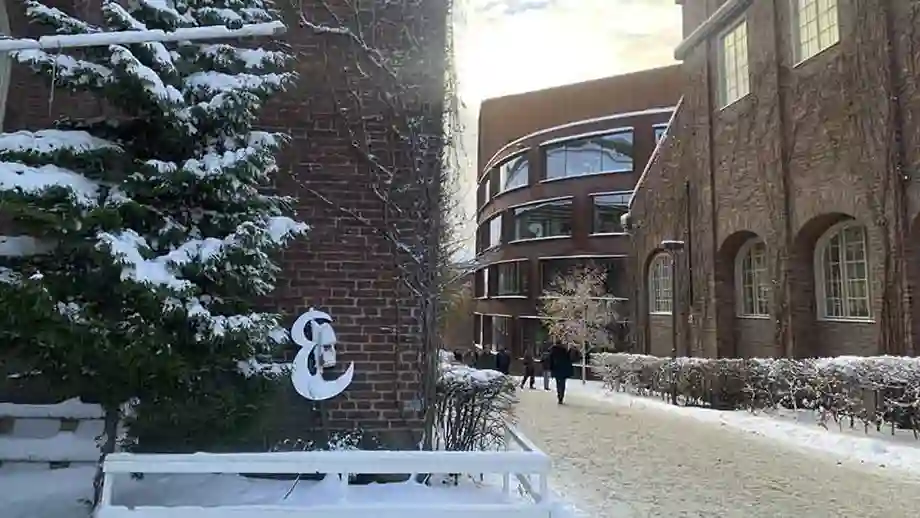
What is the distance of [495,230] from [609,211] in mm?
10692

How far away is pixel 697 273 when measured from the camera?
1956cm

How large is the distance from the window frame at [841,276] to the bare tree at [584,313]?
18.2 meters

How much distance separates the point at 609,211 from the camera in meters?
39.6

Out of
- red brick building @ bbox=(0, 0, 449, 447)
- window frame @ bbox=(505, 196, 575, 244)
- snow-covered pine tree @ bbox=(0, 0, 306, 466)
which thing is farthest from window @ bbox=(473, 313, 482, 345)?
snow-covered pine tree @ bbox=(0, 0, 306, 466)

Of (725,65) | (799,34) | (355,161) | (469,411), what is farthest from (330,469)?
(725,65)

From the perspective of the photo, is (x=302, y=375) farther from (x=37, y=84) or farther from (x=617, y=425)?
(x=617, y=425)

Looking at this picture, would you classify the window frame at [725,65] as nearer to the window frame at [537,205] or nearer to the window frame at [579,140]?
the window frame at [579,140]

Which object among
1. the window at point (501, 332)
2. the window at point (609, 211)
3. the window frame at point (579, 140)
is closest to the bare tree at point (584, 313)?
the window at point (609, 211)

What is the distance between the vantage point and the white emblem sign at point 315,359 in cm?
536

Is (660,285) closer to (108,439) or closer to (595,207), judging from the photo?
(595,207)

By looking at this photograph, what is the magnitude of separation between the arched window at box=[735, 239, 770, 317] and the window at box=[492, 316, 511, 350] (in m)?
25.1

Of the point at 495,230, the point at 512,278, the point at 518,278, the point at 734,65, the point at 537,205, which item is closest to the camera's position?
the point at 734,65

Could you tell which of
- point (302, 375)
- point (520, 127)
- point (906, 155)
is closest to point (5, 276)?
point (302, 375)

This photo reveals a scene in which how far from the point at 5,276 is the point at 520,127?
47621 mm
